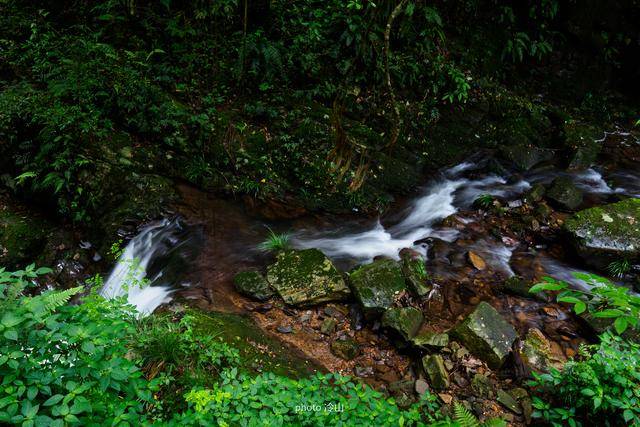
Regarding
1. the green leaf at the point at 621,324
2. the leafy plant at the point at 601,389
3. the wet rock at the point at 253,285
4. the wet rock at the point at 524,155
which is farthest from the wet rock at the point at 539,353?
the wet rock at the point at 524,155

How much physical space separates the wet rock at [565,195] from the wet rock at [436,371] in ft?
15.4

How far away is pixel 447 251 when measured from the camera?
637 centimetres

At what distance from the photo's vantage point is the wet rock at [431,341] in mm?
4492

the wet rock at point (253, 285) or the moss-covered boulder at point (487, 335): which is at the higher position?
the wet rock at point (253, 285)

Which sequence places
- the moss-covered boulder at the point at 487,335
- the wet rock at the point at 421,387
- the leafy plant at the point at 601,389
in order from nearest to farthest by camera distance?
the leafy plant at the point at 601,389 < the wet rock at the point at 421,387 < the moss-covered boulder at the point at 487,335

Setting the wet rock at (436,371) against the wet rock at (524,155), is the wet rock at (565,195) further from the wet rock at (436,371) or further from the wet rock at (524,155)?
the wet rock at (436,371)

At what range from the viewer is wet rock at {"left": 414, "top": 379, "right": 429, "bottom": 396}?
4121mm

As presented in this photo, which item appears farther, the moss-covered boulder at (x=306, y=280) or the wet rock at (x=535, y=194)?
the wet rock at (x=535, y=194)

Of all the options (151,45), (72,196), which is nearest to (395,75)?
(151,45)

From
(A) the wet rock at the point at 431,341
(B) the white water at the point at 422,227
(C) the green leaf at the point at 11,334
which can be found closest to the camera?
(C) the green leaf at the point at 11,334

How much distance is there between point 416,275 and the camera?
18.1 ft

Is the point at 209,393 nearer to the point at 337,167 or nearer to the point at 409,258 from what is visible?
the point at 409,258

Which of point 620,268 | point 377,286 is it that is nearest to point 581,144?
point 620,268

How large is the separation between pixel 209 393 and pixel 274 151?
16.7 ft
